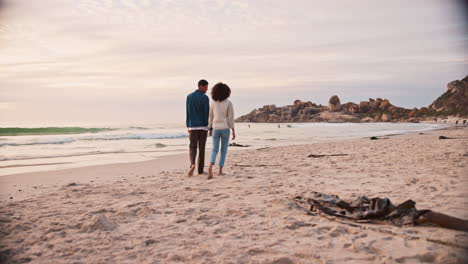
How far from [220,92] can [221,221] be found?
374cm

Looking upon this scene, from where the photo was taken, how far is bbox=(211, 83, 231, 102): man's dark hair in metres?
6.77

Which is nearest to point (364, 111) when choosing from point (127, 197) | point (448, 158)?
point (448, 158)

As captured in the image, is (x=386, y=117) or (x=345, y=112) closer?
(x=386, y=117)

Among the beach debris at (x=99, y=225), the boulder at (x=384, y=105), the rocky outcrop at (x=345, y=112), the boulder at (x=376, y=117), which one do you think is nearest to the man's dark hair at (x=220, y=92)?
the beach debris at (x=99, y=225)

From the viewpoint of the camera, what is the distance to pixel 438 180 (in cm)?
A: 534

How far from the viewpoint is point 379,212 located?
11.1 feet

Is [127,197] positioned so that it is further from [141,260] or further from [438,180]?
[438,180]

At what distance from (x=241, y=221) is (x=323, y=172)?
3.77 metres

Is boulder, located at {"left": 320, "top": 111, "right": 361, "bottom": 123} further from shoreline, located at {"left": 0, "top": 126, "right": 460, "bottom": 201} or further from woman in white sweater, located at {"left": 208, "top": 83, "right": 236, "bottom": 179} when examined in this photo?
woman in white sweater, located at {"left": 208, "top": 83, "right": 236, "bottom": 179}

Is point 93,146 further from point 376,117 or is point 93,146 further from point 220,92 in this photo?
point 376,117

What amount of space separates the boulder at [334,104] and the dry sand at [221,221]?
88892 mm

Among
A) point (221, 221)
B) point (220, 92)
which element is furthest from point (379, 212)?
point (220, 92)

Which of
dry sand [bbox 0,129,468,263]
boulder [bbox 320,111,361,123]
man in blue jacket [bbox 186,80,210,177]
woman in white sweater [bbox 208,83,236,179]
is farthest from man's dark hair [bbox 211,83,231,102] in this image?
boulder [bbox 320,111,361,123]

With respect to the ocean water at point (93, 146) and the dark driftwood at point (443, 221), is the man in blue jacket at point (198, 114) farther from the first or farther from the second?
the dark driftwood at point (443, 221)
